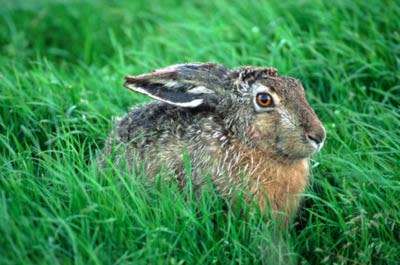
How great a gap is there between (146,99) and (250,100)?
1.41 m

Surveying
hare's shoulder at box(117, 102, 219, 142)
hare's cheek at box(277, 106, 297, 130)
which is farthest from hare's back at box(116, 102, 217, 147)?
hare's cheek at box(277, 106, 297, 130)

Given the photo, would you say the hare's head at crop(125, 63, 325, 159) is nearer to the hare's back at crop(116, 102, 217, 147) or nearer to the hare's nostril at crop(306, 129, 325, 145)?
the hare's nostril at crop(306, 129, 325, 145)

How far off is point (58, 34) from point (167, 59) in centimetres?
190

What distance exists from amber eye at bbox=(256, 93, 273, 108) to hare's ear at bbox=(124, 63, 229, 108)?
279mm

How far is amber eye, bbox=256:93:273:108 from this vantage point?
4.39 meters

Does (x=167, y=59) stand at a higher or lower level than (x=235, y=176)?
higher

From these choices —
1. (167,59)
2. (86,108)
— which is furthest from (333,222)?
(167,59)

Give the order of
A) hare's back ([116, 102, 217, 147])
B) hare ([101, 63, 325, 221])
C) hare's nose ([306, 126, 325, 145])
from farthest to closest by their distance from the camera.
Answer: hare's back ([116, 102, 217, 147])
hare ([101, 63, 325, 221])
hare's nose ([306, 126, 325, 145])

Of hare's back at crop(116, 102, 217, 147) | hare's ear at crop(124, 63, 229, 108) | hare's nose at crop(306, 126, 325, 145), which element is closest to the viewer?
hare's nose at crop(306, 126, 325, 145)

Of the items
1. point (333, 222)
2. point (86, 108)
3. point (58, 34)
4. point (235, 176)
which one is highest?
point (58, 34)

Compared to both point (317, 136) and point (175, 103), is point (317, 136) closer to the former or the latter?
point (317, 136)

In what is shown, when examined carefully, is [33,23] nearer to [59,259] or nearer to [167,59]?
[167,59]

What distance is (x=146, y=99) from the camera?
18.5 feet

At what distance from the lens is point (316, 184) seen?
468 centimetres
